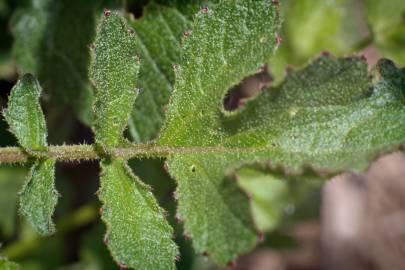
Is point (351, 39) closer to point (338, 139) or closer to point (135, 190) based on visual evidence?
point (338, 139)

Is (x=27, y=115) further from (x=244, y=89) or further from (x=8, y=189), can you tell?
(x=244, y=89)

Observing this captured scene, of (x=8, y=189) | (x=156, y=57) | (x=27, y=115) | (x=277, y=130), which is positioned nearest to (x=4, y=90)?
(x=8, y=189)

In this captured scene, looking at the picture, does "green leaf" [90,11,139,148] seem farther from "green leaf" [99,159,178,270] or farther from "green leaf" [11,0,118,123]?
"green leaf" [11,0,118,123]

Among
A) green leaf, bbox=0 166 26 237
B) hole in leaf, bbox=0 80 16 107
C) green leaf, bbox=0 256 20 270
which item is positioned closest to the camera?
green leaf, bbox=0 256 20 270

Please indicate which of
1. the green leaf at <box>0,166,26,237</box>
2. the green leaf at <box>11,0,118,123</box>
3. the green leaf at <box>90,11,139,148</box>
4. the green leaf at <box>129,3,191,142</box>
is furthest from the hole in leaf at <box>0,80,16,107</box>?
the green leaf at <box>90,11,139,148</box>

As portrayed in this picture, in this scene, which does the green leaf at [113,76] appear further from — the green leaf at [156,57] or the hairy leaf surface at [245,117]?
the green leaf at [156,57]

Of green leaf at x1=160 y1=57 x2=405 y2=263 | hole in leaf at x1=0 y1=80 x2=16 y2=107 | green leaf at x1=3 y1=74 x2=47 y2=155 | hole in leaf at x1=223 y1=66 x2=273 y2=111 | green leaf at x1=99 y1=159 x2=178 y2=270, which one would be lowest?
green leaf at x1=99 y1=159 x2=178 y2=270
